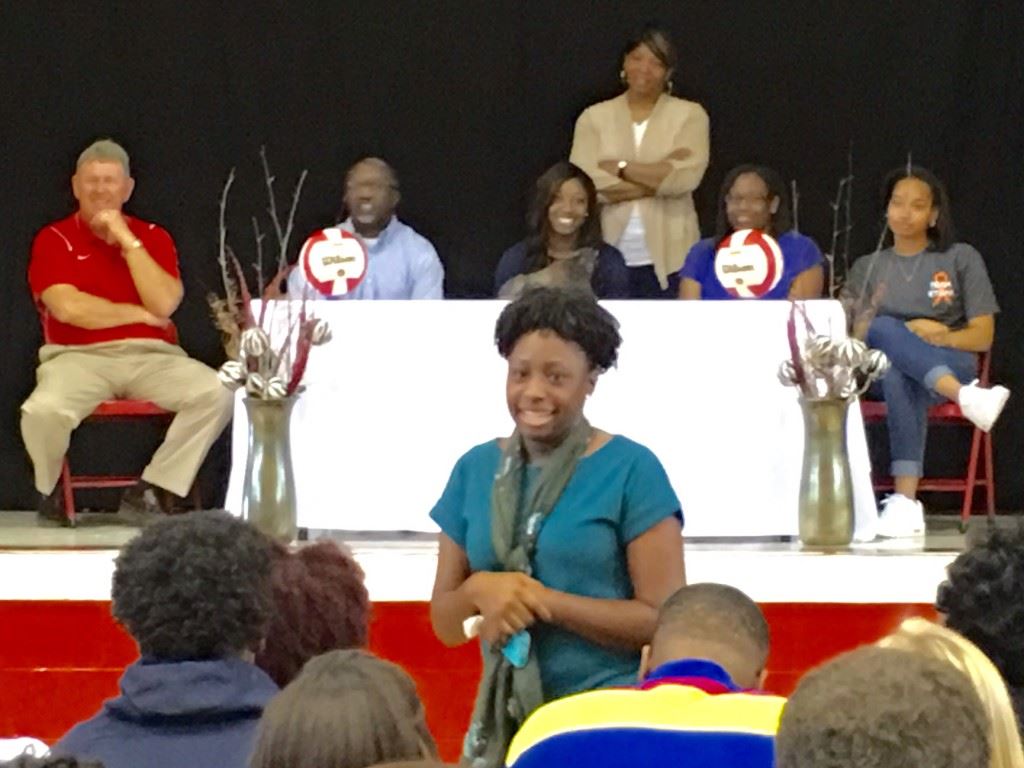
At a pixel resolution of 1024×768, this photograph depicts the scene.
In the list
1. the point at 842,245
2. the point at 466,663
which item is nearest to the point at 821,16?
the point at 842,245

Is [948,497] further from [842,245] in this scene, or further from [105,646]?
[105,646]

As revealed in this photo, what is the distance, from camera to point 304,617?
2123 mm

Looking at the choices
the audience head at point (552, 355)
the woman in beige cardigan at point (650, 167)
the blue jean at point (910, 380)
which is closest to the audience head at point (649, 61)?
the woman in beige cardigan at point (650, 167)

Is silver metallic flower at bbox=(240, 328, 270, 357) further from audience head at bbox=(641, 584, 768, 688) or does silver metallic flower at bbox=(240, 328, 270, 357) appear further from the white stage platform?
audience head at bbox=(641, 584, 768, 688)

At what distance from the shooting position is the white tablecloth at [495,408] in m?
4.68

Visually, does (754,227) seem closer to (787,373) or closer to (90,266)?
(787,373)

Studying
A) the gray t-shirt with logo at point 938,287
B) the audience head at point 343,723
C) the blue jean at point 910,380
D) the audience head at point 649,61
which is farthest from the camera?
the audience head at point 649,61

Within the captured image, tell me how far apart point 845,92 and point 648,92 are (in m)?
0.91

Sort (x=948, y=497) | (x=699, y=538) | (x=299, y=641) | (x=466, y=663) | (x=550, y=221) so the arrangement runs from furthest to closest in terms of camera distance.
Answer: (x=948, y=497)
(x=550, y=221)
(x=699, y=538)
(x=466, y=663)
(x=299, y=641)

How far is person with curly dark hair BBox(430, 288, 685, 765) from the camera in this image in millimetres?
2291

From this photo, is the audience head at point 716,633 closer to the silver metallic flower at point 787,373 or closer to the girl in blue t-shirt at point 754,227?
the silver metallic flower at point 787,373

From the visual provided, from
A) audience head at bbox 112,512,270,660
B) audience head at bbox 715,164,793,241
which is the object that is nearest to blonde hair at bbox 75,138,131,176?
audience head at bbox 715,164,793,241

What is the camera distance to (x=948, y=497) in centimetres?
652

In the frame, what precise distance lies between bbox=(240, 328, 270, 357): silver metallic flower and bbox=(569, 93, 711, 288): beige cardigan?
1.78m
